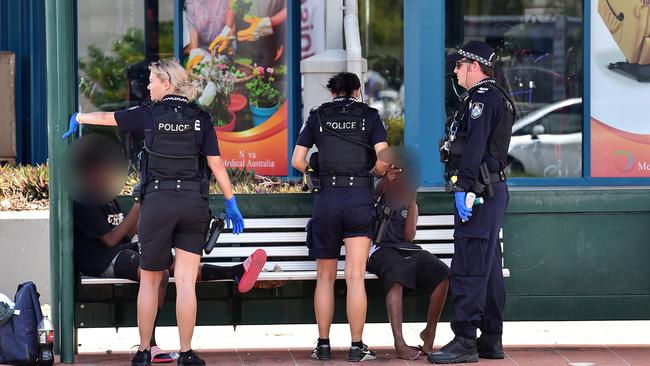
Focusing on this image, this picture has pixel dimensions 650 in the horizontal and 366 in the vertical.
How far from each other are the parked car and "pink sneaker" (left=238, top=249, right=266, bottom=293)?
14.9 feet

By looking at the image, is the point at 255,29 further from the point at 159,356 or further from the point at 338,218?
the point at 159,356

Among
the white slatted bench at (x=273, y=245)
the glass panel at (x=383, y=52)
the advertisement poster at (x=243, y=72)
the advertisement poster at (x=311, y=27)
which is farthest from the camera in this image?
the glass panel at (x=383, y=52)

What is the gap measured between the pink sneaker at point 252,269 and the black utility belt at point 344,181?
0.56m

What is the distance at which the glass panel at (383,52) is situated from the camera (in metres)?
22.1

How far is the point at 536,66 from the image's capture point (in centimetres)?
1180

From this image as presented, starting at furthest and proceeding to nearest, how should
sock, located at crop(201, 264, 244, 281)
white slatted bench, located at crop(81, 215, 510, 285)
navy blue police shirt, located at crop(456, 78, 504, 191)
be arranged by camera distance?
white slatted bench, located at crop(81, 215, 510, 285), sock, located at crop(201, 264, 244, 281), navy blue police shirt, located at crop(456, 78, 504, 191)

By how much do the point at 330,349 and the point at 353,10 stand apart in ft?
15.8

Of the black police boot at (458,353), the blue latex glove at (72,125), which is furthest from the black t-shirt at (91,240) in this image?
the black police boot at (458,353)

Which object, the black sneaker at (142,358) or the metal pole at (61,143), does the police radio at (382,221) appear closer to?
the black sneaker at (142,358)

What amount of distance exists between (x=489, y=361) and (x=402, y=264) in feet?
2.58

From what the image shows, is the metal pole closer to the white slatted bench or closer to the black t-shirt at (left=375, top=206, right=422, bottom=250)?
the white slatted bench

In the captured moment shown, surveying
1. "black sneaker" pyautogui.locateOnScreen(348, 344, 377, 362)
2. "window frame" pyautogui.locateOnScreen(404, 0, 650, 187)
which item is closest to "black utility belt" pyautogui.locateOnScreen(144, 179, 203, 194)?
"black sneaker" pyautogui.locateOnScreen(348, 344, 377, 362)

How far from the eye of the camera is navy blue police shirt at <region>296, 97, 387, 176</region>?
7621 mm

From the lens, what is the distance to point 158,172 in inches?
283
